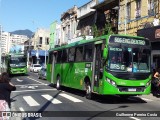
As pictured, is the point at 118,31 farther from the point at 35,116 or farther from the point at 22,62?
the point at 35,116

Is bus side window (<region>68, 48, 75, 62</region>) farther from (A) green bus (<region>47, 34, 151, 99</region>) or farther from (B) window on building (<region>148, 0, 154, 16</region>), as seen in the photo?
(B) window on building (<region>148, 0, 154, 16</region>)

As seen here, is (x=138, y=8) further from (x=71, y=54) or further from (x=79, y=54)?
(x=79, y=54)

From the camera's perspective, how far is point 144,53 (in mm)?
16438

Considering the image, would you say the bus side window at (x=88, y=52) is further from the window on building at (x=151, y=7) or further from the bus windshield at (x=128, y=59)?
the window on building at (x=151, y=7)

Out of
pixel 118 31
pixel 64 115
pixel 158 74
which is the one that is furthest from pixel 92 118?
pixel 118 31

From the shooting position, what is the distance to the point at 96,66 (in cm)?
1698

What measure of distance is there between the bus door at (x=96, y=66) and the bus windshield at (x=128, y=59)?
1011mm

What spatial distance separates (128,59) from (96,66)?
1.80m

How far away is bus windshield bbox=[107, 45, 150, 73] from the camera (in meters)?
15.8

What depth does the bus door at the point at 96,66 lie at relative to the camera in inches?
655

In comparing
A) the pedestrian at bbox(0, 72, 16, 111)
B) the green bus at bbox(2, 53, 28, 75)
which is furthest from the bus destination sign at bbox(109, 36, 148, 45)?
the green bus at bbox(2, 53, 28, 75)

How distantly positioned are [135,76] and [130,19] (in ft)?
53.9

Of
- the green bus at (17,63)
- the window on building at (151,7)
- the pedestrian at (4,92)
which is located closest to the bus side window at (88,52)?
the pedestrian at (4,92)

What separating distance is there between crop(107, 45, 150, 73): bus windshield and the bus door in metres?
1.01
